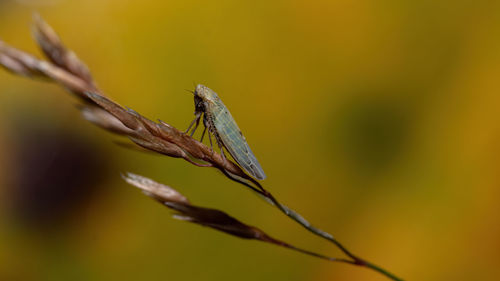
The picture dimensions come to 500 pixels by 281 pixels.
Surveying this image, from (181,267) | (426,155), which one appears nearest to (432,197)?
(426,155)

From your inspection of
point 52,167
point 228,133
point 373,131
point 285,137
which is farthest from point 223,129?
point 52,167

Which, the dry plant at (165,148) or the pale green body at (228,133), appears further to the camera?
the pale green body at (228,133)

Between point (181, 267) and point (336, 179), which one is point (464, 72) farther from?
point (181, 267)

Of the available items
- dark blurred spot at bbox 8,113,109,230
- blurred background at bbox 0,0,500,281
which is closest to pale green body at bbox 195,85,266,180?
blurred background at bbox 0,0,500,281

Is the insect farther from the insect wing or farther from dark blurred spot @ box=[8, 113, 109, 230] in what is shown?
dark blurred spot @ box=[8, 113, 109, 230]

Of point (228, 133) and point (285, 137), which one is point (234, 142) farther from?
point (285, 137)

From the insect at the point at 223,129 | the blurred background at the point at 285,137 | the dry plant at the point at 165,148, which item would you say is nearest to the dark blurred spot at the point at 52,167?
the blurred background at the point at 285,137

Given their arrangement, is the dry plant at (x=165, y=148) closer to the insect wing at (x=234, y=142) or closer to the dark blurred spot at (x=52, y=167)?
the insect wing at (x=234, y=142)

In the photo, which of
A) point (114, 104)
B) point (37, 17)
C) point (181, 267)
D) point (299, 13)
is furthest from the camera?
point (299, 13)
